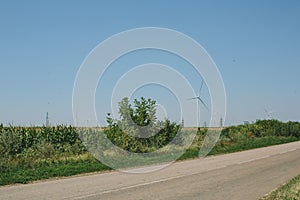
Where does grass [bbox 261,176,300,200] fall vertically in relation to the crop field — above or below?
below

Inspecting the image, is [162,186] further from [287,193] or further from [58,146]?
[58,146]

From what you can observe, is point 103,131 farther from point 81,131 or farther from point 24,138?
point 24,138

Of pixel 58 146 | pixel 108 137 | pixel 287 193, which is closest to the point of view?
pixel 287 193

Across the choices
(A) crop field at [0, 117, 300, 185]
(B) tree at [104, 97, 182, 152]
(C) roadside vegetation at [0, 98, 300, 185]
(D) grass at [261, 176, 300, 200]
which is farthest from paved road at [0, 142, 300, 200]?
(B) tree at [104, 97, 182, 152]

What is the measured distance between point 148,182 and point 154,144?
16.0 m

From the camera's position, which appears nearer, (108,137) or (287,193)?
(287,193)

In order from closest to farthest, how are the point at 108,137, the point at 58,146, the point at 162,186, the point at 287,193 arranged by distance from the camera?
the point at 287,193 → the point at 162,186 → the point at 108,137 → the point at 58,146

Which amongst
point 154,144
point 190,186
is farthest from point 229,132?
point 190,186

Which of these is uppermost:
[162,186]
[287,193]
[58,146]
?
[58,146]

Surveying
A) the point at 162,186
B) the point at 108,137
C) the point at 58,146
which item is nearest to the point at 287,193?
the point at 162,186

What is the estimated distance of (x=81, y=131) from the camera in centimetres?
3095

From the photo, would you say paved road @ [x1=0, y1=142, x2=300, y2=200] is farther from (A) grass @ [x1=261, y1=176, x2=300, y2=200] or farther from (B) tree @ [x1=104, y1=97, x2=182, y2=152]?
(B) tree @ [x1=104, y1=97, x2=182, y2=152]

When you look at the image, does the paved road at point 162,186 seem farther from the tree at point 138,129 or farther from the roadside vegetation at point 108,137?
the tree at point 138,129

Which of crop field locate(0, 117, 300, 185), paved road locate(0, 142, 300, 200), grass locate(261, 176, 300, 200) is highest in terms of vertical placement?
crop field locate(0, 117, 300, 185)
